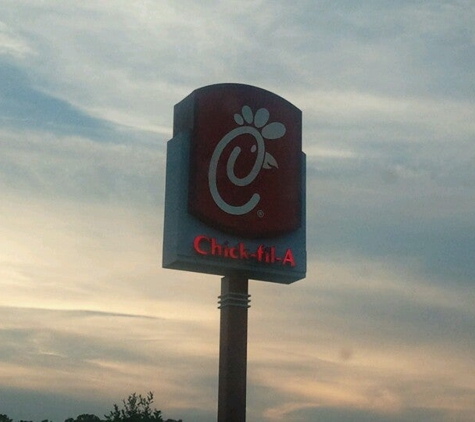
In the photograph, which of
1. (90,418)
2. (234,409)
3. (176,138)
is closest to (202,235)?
(176,138)

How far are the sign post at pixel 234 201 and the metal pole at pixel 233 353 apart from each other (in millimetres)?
39

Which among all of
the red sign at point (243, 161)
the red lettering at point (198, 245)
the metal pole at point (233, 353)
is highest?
the red sign at point (243, 161)

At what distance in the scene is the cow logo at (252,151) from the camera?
35.6m

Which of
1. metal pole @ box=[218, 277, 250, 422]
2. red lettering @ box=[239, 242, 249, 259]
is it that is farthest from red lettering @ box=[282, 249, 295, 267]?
metal pole @ box=[218, 277, 250, 422]

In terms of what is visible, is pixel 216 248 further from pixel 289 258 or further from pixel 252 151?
pixel 252 151

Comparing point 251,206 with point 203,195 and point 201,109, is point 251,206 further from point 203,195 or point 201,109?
point 201,109

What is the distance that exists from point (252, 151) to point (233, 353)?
8.61 m

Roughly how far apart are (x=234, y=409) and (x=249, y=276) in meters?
5.38

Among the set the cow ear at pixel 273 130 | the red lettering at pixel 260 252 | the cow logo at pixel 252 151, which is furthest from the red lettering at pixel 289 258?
the cow ear at pixel 273 130

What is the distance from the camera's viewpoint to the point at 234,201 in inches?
1415

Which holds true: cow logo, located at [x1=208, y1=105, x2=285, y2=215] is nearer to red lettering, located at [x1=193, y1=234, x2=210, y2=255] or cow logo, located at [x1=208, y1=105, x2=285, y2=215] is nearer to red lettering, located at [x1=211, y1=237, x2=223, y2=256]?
red lettering, located at [x1=211, y1=237, x2=223, y2=256]

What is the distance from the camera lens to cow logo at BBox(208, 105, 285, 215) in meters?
35.6

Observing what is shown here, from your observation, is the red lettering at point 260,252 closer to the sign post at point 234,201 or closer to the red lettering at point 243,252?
the sign post at point 234,201

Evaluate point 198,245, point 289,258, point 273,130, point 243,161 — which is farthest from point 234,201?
point 273,130
